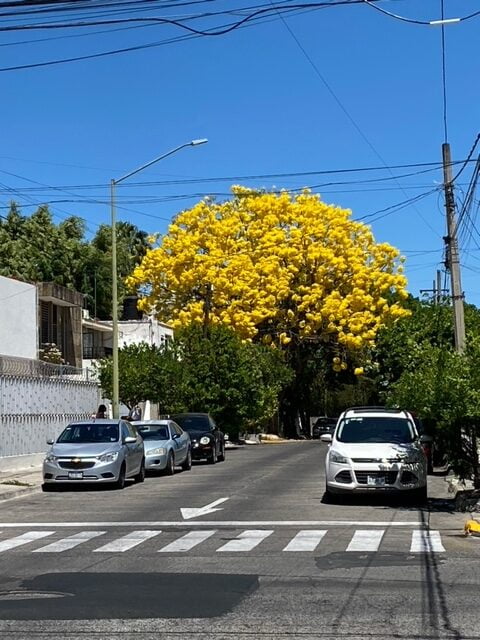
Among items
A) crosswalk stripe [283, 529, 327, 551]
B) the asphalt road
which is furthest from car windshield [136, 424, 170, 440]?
crosswalk stripe [283, 529, 327, 551]

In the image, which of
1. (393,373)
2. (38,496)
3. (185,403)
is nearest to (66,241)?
(393,373)

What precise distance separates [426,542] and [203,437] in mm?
18179

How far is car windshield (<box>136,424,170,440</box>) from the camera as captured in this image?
25852 millimetres

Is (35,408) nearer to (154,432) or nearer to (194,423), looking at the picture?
(154,432)

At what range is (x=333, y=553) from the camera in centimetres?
1170

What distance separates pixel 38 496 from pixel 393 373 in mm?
33839

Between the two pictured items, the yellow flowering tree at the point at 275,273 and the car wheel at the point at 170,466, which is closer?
the car wheel at the point at 170,466

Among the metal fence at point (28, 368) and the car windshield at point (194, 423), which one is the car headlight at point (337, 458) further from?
the car windshield at point (194, 423)

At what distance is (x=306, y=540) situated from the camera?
42.3 feet

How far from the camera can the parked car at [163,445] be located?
25219 mm

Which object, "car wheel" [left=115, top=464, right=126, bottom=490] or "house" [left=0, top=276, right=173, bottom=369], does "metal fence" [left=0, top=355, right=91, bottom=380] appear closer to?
"house" [left=0, top=276, right=173, bottom=369]

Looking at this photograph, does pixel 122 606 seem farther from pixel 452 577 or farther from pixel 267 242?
pixel 267 242

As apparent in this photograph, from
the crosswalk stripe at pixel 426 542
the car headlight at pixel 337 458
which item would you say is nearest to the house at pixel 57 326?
the car headlight at pixel 337 458

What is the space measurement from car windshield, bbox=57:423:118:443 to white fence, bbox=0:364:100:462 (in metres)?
4.34
